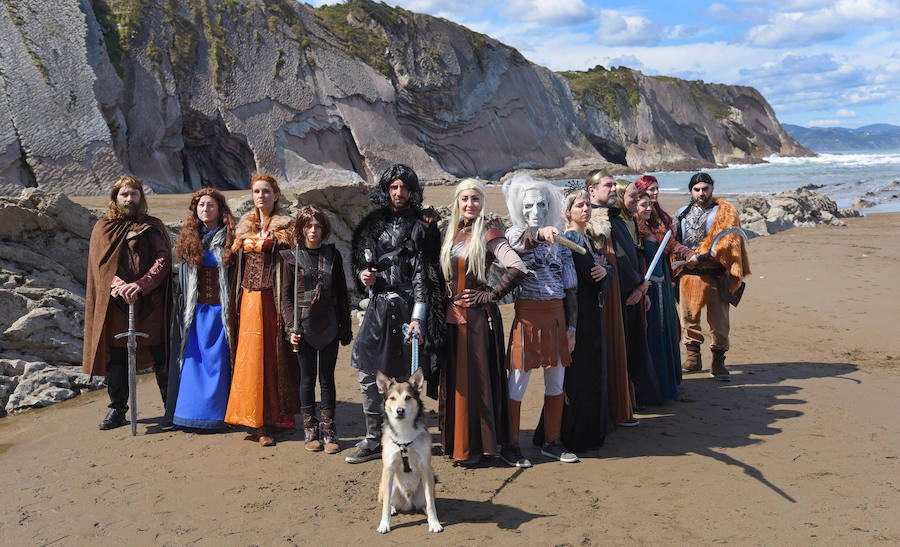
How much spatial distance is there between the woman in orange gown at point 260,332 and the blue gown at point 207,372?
6.2 inches

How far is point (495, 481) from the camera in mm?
3842

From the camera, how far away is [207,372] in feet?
15.3

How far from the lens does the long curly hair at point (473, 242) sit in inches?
151

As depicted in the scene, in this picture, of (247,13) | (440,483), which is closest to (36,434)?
(440,483)

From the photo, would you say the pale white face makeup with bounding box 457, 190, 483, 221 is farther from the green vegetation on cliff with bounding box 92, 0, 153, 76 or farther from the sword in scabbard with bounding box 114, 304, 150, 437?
the green vegetation on cliff with bounding box 92, 0, 153, 76

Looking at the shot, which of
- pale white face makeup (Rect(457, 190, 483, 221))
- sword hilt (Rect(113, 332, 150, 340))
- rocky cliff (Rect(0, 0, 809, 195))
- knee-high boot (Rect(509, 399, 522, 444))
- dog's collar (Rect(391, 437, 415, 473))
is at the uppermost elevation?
rocky cliff (Rect(0, 0, 809, 195))

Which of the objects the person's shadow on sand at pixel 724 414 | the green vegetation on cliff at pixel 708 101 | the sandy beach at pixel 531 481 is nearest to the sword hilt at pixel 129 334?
the sandy beach at pixel 531 481

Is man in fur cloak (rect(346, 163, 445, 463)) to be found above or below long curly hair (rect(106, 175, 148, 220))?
below

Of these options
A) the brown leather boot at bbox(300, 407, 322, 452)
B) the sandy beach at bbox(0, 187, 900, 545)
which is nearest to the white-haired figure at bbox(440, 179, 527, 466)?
the sandy beach at bbox(0, 187, 900, 545)

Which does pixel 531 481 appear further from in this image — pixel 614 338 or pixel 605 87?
pixel 605 87

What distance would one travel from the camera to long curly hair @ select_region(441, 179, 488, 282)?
3.83m

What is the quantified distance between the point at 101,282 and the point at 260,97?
25574 millimetres

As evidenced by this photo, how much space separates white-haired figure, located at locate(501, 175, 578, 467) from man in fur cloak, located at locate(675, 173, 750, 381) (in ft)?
7.74

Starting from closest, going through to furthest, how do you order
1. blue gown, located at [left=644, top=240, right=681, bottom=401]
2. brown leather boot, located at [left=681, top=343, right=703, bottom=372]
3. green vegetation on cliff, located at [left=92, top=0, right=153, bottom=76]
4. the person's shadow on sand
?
the person's shadow on sand → blue gown, located at [left=644, top=240, right=681, bottom=401] → brown leather boot, located at [left=681, top=343, right=703, bottom=372] → green vegetation on cliff, located at [left=92, top=0, right=153, bottom=76]
